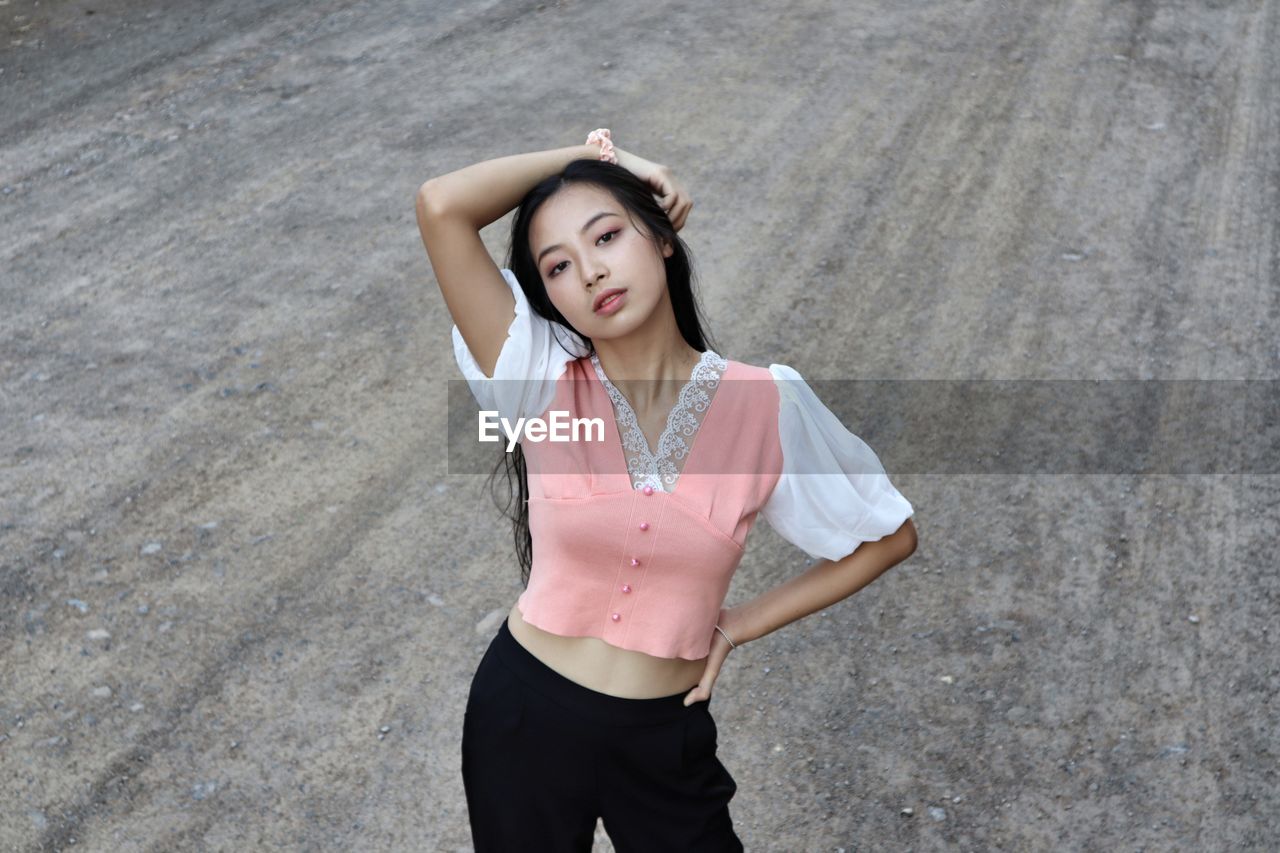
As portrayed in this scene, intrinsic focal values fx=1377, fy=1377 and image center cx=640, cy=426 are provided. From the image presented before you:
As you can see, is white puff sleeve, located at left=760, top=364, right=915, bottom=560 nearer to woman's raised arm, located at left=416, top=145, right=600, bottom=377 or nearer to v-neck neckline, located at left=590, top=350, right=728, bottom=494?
v-neck neckline, located at left=590, top=350, right=728, bottom=494

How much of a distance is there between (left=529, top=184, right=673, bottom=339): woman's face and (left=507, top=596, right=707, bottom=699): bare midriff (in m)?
0.58

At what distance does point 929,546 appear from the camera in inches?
202

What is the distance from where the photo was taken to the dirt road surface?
4223 mm

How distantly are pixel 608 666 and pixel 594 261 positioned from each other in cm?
75

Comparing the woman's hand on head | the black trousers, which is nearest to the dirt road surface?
the black trousers

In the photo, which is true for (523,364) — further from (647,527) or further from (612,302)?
(647,527)

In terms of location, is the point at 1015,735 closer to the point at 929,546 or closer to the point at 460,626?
the point at 929,546

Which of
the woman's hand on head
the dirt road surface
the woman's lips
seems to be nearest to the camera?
the woman's lips

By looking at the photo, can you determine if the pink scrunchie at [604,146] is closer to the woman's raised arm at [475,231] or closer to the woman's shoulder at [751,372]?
the woman's raised arm at [475,231]

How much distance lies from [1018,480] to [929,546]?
557 millimetres

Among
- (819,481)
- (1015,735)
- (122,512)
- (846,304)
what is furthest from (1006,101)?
(819,481)

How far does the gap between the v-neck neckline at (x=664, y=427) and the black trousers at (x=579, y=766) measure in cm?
41

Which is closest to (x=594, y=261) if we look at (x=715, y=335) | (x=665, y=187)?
(x=665, y=187)

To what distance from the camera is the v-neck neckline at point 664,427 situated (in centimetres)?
255
